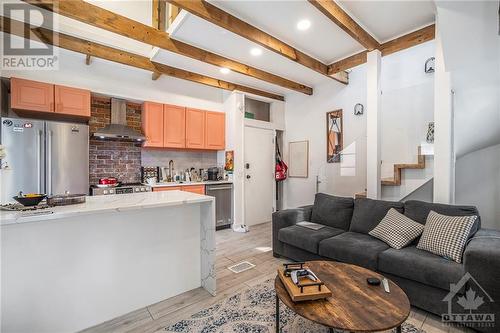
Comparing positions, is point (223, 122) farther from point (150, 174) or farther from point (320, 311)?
point (320, 311)

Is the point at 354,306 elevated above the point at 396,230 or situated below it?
below

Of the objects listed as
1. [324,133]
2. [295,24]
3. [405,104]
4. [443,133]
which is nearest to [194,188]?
[324,133]

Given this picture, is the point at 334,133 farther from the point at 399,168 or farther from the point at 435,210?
the point at 435,210

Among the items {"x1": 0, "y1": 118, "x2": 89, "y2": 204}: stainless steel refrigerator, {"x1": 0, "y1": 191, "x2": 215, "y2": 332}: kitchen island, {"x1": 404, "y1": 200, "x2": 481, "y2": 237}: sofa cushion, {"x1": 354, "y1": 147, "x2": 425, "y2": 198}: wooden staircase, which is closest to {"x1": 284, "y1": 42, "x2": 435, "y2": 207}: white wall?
{"x1": 354, "y1": 147, "x2": 425, "y2": 198}: wooden staircase

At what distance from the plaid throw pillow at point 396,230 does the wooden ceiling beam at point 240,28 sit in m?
2.44

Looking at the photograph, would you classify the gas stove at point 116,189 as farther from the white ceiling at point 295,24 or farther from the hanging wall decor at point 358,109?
the hanging wall decor at point 358,109

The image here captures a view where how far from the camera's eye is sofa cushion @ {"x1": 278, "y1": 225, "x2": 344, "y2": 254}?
266cm

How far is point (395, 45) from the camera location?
10.3ft

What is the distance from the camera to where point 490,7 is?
1609 mm

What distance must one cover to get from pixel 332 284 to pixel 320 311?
0.34 meters

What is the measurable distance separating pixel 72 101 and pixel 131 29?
157cm

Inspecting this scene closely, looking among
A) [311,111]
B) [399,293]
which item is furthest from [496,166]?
[399,293]

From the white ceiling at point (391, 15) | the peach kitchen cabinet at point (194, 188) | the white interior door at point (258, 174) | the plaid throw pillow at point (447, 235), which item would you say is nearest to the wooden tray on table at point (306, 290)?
the plaid throw pillow at point (447, 235)

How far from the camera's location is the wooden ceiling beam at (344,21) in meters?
2.29
